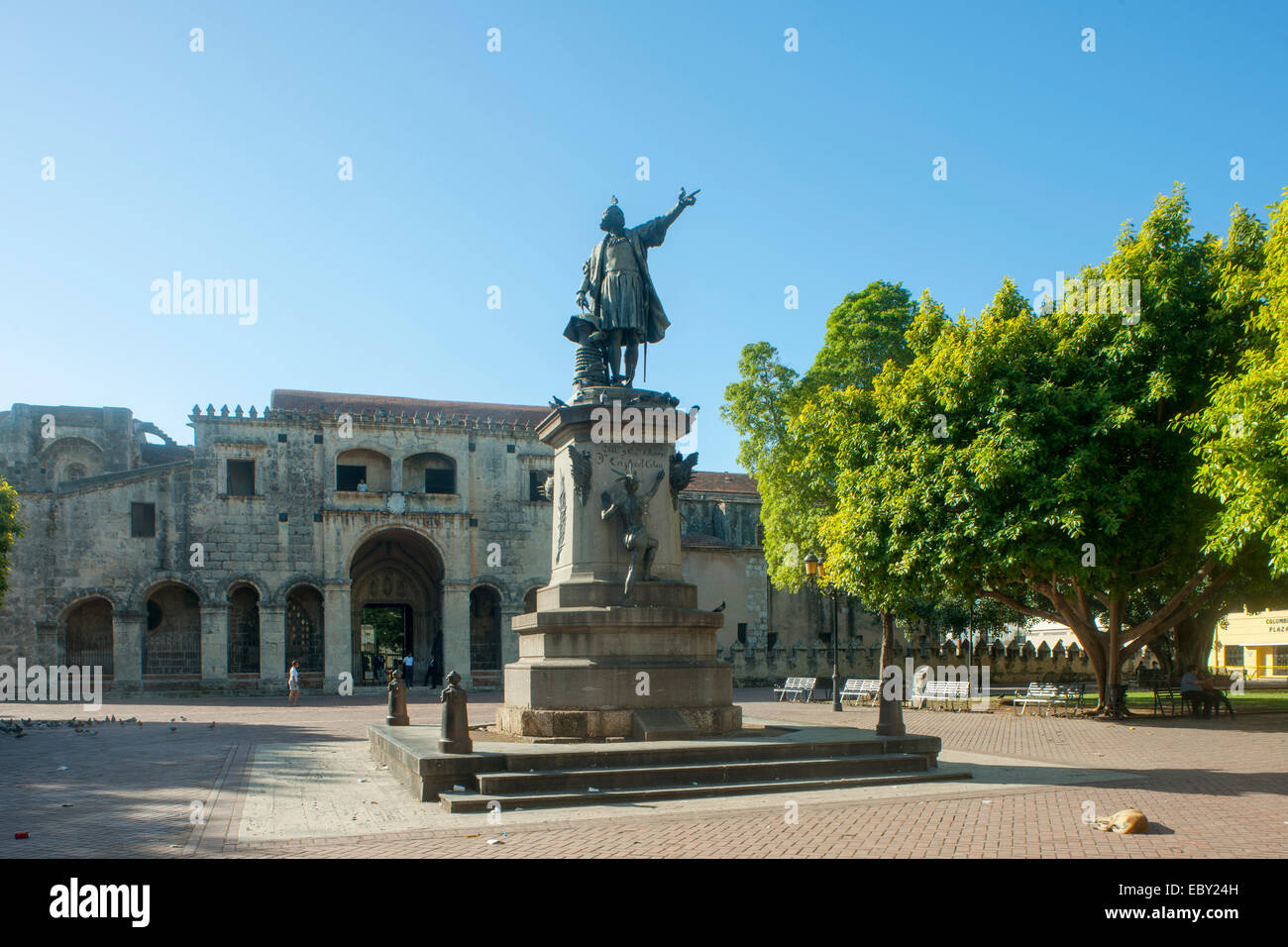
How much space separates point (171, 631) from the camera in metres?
40.7

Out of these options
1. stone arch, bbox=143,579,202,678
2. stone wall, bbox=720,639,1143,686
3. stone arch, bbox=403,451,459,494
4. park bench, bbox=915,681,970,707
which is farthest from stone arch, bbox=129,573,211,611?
park bench, bbox=915,681,970,707

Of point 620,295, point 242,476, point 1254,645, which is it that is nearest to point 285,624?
point 242,476

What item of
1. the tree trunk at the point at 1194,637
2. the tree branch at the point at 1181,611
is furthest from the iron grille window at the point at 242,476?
the tree trunk at the point at 1194,637

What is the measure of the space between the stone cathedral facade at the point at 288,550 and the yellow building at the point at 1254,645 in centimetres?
2559

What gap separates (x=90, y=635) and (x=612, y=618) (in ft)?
113

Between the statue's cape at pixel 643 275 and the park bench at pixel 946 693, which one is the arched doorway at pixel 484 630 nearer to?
the park bench at pixel 946 693

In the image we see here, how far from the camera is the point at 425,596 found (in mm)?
46719

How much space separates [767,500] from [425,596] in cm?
1956

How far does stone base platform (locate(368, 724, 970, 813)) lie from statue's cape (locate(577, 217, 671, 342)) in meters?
5.75

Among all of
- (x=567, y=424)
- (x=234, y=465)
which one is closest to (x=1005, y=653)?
(x=234, y=465)

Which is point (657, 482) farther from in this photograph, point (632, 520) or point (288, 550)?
point (288, 550)

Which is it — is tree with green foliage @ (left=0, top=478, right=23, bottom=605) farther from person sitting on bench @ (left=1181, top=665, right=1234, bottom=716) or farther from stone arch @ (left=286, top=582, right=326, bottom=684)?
person sitting on bench @ (left=1181, top=665, right=1234, bottom=716)
